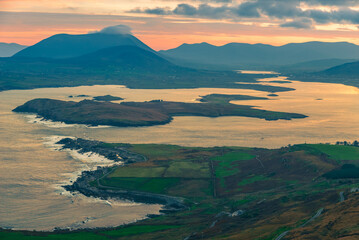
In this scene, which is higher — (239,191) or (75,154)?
(75,154)

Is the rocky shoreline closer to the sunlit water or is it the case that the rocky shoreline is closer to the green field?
the sunlit water

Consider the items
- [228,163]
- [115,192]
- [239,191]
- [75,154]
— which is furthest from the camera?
[75,154]

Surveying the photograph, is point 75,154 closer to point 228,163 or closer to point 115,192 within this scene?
point 115,192

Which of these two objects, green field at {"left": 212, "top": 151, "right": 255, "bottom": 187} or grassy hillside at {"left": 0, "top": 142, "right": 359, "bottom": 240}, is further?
green field at {"left": 212, "top": 151, "right": 255, "bottom": 187}

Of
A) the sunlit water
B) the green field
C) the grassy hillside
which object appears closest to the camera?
the grassy hillside

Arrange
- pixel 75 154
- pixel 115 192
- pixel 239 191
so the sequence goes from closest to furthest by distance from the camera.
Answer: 1. pixel 239 191
2. pixel 115 192
3. pixel 75 154

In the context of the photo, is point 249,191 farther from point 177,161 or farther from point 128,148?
point 128,148

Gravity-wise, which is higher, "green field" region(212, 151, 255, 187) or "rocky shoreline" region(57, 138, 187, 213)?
"green field" region(212, 151, 255, 187)

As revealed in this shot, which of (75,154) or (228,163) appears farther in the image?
(75,154)

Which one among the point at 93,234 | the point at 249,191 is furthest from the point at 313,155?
the point at 93,234

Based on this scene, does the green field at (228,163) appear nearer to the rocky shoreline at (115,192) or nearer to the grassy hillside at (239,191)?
the grassy hillside at (239,191)

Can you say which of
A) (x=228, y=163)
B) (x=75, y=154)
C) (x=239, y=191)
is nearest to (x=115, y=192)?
(x=239, y=191)

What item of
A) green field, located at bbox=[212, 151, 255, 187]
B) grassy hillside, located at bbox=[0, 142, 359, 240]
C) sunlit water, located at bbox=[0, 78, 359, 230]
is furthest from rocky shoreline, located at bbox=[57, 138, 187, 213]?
green field, located at bbox=[212, 151, 255, 187]
